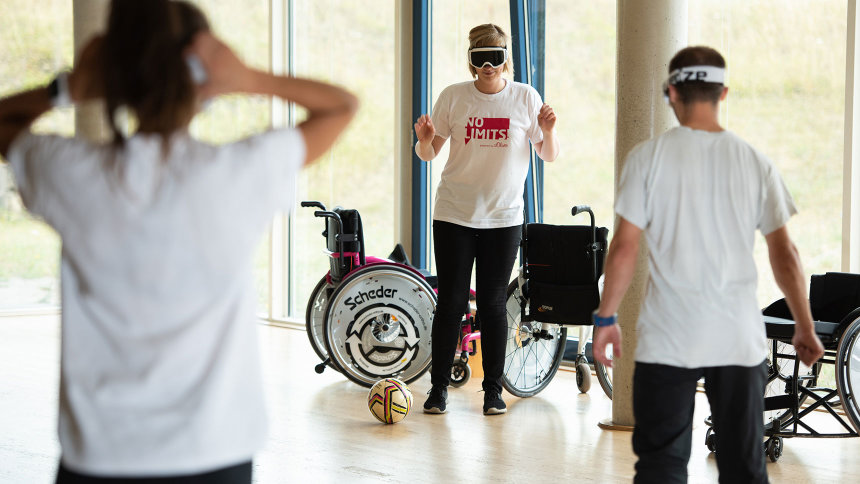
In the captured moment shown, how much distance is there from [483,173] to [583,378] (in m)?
1.37

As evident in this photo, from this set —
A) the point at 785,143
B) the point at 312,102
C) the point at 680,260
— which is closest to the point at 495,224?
the point at 785,143

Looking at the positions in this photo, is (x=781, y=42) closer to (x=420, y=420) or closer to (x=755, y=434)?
(x=420, y=420)

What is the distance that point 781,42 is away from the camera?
494 cm

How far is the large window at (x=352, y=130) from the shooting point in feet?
23.0

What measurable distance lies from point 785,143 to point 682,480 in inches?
125

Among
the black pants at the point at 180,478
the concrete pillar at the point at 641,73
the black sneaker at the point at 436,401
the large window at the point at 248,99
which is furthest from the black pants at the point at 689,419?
the large window at the point at 248,99

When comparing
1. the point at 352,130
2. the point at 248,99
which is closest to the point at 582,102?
the point at 352,130

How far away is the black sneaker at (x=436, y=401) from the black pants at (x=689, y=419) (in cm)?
232

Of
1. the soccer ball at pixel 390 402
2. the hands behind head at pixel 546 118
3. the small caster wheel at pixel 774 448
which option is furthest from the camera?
the soccer ball at pixel 390 402

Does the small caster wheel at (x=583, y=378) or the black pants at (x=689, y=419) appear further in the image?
the small caster wheel at (x=583, y=378)

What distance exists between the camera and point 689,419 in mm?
2248

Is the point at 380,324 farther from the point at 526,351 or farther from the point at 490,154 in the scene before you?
the point at 490,154

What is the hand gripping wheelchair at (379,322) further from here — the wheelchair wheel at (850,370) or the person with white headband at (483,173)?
the wheelchair wheel at (850,370)

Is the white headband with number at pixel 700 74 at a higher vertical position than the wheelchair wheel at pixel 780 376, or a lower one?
higher
